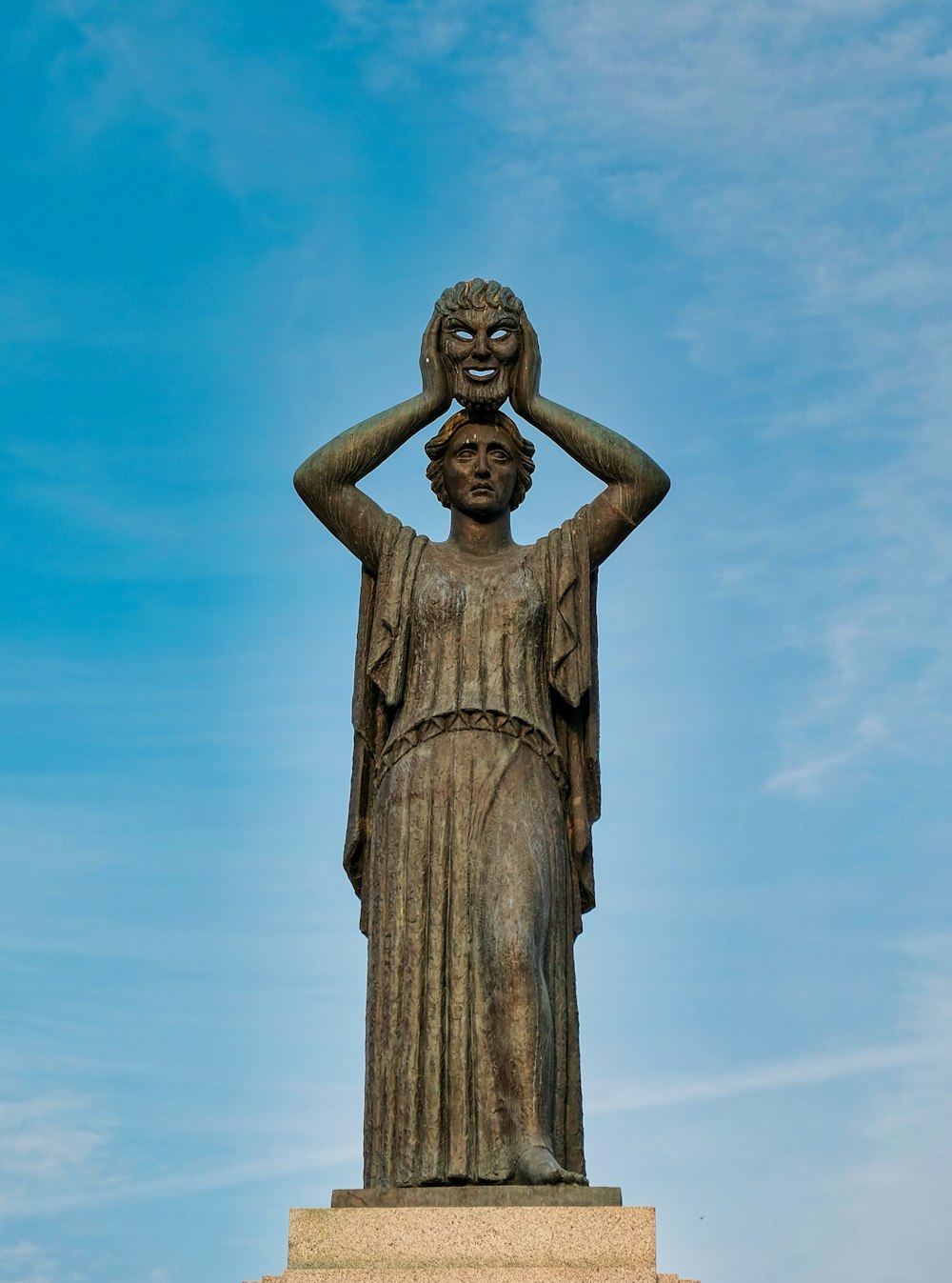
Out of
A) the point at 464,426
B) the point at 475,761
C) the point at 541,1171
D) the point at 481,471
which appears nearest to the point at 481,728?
the point at 475,761

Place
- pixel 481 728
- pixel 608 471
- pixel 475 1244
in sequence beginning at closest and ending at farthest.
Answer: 1. pixel 475 1244
2. pixel 481 728
3. pixel 608 471

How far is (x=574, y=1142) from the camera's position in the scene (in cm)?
1163

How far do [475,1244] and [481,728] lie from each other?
3.21 m

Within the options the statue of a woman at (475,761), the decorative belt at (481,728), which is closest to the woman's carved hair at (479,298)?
the statue of a woman at (475,761)

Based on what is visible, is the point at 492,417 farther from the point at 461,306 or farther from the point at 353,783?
the point at 353,783

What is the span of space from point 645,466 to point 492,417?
1059 millimetres

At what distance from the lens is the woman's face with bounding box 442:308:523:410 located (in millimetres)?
12828

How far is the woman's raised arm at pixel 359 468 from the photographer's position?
502 inches

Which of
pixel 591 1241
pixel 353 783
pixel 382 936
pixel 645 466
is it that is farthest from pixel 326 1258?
pixel 645 466

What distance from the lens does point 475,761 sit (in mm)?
11945

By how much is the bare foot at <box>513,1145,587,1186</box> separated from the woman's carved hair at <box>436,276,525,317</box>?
5277 millimetres

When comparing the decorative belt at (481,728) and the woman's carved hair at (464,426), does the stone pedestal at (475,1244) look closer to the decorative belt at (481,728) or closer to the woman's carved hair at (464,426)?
the decorative belt at (481,728)

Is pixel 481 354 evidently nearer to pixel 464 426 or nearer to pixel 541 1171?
pixel 464 426

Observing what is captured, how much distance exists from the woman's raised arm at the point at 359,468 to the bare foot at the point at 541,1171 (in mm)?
3927
